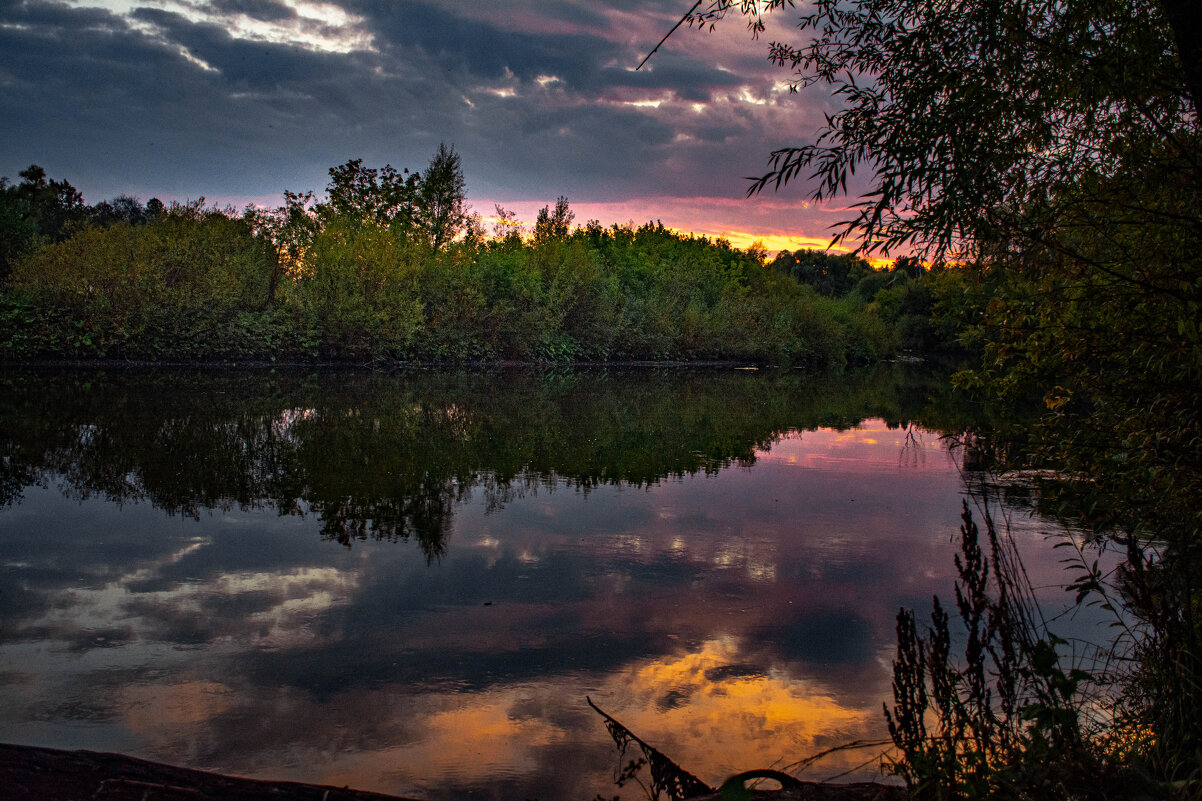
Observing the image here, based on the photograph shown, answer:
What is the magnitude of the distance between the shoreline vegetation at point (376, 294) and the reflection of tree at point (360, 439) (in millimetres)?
4781

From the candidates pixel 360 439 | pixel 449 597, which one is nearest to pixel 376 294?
pixel 360 439

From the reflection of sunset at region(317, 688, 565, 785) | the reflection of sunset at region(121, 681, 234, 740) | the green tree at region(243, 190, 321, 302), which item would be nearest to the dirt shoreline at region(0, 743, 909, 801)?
the reflection of sunset at region(317, 688, 565, 785)

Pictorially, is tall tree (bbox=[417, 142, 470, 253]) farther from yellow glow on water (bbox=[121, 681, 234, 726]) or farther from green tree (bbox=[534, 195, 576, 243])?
yellow glow on water (bbox=[121, 681, 234, 726])

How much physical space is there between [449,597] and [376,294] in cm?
3617

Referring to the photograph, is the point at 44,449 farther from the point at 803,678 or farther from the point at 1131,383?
the point at 1131,383

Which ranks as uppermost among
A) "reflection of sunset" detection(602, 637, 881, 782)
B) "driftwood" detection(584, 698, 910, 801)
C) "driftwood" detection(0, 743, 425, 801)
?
"driftwood" detection(584, 698, 910, 801)

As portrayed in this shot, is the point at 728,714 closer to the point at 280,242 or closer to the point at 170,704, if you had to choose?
the point at 170,704

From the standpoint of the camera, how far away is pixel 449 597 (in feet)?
24.4

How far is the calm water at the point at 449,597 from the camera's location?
489 centimetres

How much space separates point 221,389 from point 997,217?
2491 cm

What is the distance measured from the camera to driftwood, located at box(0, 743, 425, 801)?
3611 millimetres

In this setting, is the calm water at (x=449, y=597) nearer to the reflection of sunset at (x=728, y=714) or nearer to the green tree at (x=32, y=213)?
the reflection of sunset at (x=728, y=714)

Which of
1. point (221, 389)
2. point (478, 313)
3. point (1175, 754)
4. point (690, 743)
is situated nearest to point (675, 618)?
point (690, 743)

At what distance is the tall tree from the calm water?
44343mm
